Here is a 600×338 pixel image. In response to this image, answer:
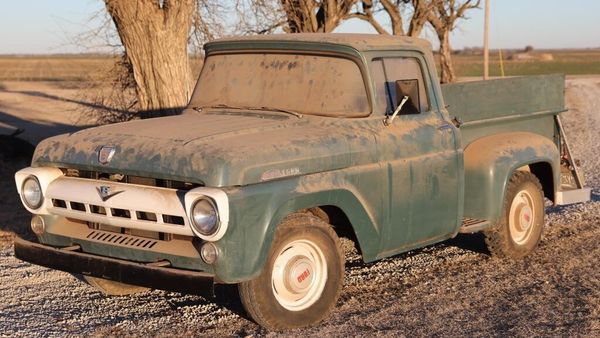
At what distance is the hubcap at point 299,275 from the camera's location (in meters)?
5.79

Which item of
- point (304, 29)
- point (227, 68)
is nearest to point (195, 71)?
point (304, 29)

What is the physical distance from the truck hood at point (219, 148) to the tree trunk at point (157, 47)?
4.63 meters

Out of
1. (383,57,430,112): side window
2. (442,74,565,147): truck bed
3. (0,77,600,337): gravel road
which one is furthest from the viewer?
(442,74,565,147): truck bed

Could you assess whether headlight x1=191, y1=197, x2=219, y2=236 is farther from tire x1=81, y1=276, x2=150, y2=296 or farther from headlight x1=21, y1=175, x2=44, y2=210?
tire x1=81, y1=276, x2=150, y2=296

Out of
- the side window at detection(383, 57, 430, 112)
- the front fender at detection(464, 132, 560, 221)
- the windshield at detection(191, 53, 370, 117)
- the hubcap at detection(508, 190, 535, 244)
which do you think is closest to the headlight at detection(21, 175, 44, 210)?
the windshield at detection(191, 53, 370, 117)

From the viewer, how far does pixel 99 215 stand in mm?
5844

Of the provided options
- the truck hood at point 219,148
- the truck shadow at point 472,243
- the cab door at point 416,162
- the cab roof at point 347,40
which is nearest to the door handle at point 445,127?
the cab door at point 416,162

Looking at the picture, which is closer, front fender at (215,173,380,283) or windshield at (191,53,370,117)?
front fender at (215,173,380,283)

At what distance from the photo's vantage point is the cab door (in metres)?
6.49

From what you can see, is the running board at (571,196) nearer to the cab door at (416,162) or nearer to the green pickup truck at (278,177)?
the green pickup truck at (278,177)

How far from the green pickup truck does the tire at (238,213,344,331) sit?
0.03 ft

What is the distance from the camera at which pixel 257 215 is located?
213 inches

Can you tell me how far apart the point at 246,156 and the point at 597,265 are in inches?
147

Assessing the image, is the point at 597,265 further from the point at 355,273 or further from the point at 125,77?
the point at 125,77
